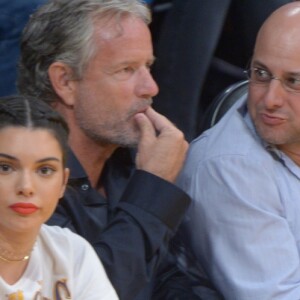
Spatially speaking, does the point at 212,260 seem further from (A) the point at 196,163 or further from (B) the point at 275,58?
(B) the point at 275,58

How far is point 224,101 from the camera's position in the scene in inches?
147

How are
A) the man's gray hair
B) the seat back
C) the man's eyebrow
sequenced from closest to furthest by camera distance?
1. the man's eyebrow
2. the man's gray hair
3. the seat back

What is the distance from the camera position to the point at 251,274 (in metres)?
3.19

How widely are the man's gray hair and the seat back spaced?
17.6 inches

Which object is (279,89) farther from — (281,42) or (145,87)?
(145,87)

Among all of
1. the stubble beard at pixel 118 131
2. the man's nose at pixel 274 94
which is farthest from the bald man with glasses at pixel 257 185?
the stubble beard at pixel 118 131

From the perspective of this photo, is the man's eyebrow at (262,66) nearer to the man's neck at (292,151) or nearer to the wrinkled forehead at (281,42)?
the wrinkled forehead at (281,42)

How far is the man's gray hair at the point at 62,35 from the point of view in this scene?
133 inches

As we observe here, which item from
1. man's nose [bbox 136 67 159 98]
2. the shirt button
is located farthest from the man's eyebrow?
the shirt button

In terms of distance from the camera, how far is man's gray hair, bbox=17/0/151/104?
3.39m

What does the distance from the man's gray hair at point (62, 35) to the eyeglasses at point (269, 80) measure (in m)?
0.41

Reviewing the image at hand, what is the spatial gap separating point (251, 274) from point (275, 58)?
2.00ft

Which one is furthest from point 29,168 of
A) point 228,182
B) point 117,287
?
point 228,182

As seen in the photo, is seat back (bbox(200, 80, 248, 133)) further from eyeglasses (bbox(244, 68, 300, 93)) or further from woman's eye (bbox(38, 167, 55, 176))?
woman's eye (bbox(38, 167, 55, 176))
